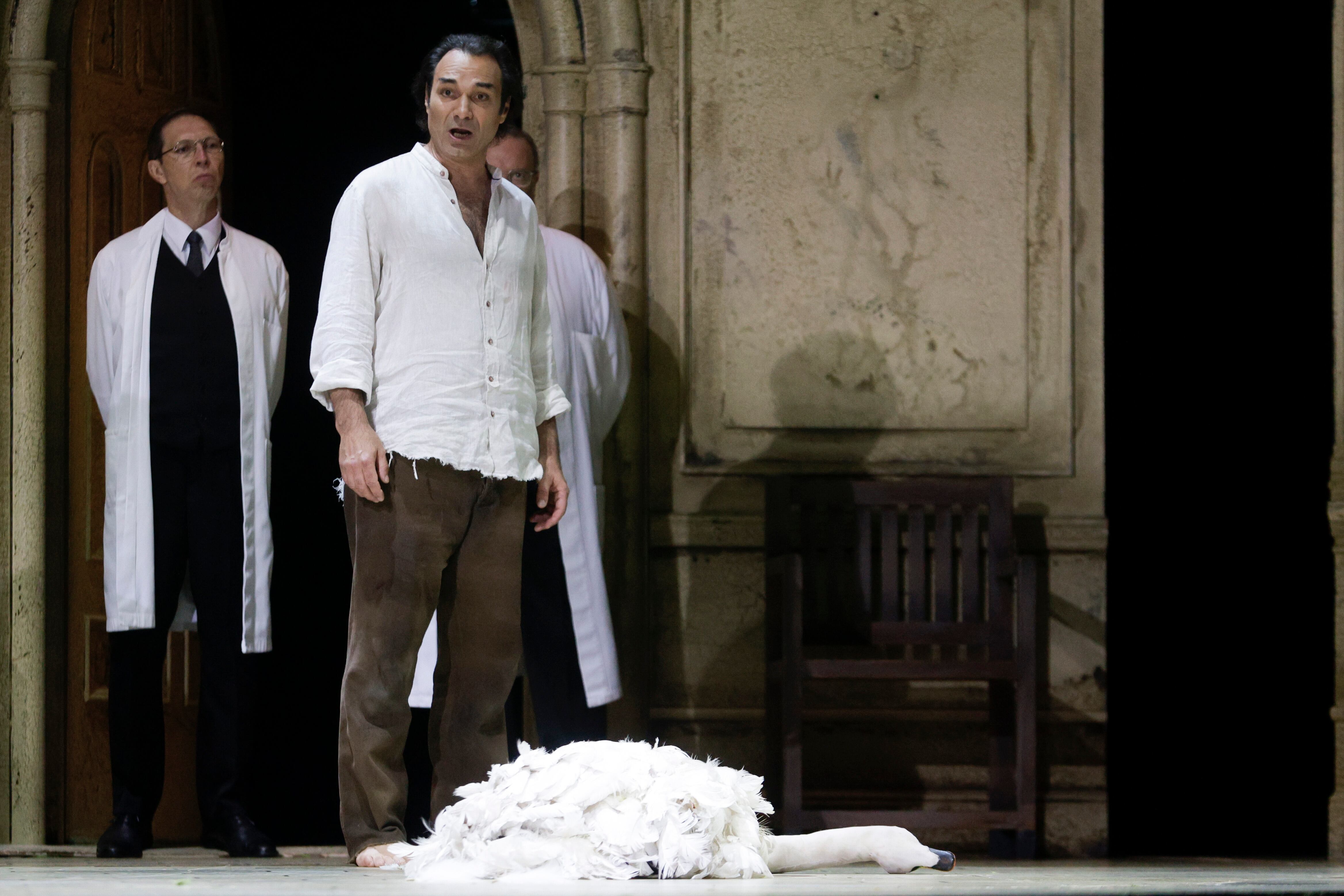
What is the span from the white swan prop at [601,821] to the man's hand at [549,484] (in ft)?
2.38

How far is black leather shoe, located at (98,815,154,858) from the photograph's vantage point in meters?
3.62

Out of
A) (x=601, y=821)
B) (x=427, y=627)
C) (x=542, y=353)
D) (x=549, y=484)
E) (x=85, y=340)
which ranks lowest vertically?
(x=601, y=821)

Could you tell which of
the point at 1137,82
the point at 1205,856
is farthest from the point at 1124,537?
the point at 1137,82

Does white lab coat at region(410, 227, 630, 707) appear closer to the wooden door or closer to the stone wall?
the stone wall

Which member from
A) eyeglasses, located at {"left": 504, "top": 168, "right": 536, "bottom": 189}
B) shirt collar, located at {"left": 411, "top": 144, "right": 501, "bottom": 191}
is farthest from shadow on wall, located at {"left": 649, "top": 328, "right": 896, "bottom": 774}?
shirt collar, located at {"left": 411, "top": 144, "right": 501, "bottom": 191}

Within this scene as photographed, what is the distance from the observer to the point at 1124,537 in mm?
4723

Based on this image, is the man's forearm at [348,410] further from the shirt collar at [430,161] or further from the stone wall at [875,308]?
the stone wall at [875,308]

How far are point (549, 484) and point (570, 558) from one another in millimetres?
744

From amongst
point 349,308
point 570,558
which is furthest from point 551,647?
point 349,308

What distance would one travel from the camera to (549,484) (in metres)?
3.11

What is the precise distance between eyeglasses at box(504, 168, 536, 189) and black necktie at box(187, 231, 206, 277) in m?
0.72

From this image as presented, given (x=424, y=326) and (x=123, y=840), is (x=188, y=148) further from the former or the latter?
(x=123, y=840)

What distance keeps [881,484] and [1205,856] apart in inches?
49.3

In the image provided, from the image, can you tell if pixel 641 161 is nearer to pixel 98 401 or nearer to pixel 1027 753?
pixel 98 401
